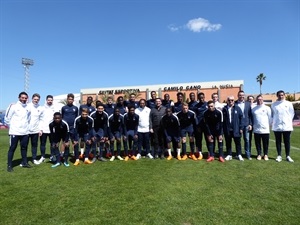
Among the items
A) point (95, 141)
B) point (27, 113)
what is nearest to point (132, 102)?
point (95, 141)

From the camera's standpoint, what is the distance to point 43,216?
13.3 feet

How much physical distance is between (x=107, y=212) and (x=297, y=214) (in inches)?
117

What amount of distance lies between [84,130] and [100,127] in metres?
0.52

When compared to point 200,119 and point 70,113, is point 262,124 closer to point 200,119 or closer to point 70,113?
point 200,119

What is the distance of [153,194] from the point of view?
4938mm

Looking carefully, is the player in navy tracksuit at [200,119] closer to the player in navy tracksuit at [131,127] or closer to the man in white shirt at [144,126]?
the man in white shirt at [144,126]

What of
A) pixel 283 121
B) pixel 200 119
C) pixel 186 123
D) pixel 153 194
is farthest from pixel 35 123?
pixel 283 121

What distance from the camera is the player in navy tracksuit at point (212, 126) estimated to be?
8.04m

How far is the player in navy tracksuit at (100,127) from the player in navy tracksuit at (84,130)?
0.19m

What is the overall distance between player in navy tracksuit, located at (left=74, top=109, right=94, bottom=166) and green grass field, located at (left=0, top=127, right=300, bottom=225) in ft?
2.71

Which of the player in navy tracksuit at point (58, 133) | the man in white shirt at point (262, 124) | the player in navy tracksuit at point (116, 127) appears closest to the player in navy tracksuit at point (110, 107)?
the player in navy tracksuit at point (116, 127)

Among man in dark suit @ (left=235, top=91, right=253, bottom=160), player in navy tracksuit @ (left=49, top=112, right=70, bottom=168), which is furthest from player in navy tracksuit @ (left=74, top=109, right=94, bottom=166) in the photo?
man in dark suit @ (left=235, top=91, right=253, bottom=160)

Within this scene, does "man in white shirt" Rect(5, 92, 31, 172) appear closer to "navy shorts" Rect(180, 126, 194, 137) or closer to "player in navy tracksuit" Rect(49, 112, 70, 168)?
"player in navy tracksuit" Rect(49, 112, 70, 168)

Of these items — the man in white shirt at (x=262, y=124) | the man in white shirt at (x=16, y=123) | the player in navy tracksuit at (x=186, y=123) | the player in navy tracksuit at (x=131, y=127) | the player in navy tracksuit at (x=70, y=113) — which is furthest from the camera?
the player in navy tracksuit at (x=131, y=127)
